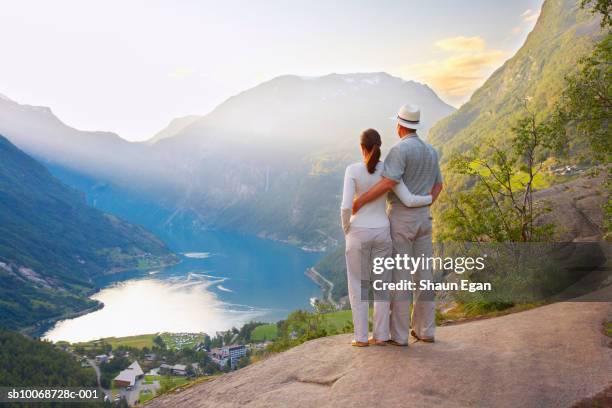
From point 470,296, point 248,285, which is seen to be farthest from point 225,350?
point 470,296

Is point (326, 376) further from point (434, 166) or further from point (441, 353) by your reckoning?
point (434, 166)

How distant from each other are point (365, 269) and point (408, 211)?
111 centimetres

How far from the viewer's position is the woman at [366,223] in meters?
6.87

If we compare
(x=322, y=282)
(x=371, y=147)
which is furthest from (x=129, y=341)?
(x=371, y=147)

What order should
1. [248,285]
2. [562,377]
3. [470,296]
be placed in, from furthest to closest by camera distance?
[248,285] < [470,296] < [562,377]

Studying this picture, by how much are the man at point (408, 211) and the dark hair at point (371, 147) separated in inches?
7.2

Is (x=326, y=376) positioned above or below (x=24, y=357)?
above

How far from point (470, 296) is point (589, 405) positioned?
7667 millimetres

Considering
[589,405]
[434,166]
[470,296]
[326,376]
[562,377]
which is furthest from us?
[470,296]

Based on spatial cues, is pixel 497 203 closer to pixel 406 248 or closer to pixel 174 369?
pixel 406 248

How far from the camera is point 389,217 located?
718 cm

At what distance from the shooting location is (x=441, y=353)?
261 inches

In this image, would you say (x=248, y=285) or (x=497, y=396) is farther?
(x=248, y=285)

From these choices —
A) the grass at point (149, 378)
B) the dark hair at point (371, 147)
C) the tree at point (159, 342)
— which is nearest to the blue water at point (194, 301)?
A: the tree at point (159, 342)
